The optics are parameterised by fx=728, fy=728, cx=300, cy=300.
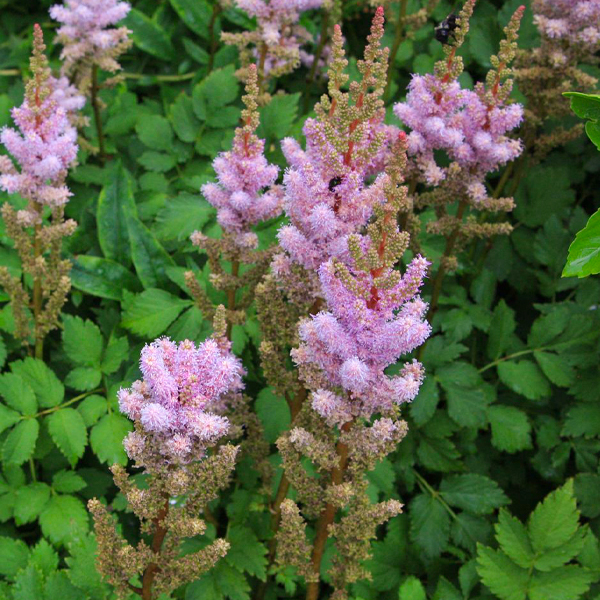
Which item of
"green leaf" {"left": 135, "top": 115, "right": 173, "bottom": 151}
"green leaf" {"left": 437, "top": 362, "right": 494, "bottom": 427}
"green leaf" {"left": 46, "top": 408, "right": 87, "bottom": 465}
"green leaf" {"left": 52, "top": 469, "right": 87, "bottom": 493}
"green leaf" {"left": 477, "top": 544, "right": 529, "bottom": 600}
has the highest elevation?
"green leaf" {"left": 135, "top": 115, "right": 173, "bottom": 151}

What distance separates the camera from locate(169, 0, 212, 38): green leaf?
324 cm

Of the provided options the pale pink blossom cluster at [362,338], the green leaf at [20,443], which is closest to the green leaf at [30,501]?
the green leaf at [20,443]

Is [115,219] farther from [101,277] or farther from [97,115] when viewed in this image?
[97,115]

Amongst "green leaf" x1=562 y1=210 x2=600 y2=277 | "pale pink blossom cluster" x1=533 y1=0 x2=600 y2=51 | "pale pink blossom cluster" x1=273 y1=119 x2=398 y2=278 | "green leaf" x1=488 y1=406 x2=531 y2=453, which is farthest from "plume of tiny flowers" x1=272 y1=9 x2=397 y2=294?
"green leaf" x1=488 y1=406 x2=531 y2=453

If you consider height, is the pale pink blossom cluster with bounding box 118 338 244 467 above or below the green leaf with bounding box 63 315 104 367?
above

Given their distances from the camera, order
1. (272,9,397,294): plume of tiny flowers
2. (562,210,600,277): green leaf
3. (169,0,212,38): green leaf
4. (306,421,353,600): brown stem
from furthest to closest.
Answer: (169,0,212,38): green leaf
(306,421,353,600): brown stem
(272,9,397,294): plume of tiny flowers
(562,210,600,277): green leaf

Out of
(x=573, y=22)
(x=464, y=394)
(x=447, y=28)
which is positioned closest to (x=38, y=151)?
(x=447, y=28)

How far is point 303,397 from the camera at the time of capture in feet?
6.41

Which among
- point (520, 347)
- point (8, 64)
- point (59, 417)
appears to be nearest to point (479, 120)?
point (520, 347)

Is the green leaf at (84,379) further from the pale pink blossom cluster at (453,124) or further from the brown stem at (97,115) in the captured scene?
the pale pink blossom cluster at (453,124)

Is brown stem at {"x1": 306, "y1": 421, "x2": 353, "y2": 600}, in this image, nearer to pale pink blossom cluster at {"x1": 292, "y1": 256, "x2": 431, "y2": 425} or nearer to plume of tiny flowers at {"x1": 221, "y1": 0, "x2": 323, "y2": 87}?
pale pink blossom cluster at {"x1": 292, "y1": 256, "x2": 431, "y2": 425}

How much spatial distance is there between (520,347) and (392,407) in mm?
1192

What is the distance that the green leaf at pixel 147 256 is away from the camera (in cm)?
256

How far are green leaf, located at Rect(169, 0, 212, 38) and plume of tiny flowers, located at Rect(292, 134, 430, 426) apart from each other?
2096 millimetres
